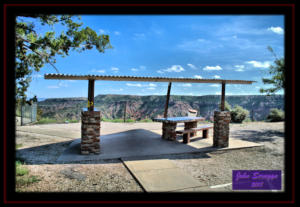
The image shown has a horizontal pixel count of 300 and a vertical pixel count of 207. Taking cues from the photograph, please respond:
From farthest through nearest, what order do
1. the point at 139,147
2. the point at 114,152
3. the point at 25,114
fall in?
the point at 25,114 < the point at 139,147 < the point at 114,152

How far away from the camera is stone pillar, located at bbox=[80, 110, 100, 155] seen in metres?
5.19

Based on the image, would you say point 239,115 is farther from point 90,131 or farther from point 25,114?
point 25,114

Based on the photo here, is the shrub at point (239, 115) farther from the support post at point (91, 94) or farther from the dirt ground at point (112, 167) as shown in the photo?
the support post at point (91, 94)

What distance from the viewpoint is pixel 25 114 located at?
11.4 meters

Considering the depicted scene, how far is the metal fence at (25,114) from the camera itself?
10.9 m

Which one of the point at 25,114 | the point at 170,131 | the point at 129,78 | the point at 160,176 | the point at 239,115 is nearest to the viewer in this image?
the point at 160,176

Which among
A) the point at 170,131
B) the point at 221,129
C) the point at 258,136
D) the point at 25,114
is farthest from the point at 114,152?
the point at 25,114

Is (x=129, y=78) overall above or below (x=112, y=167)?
above

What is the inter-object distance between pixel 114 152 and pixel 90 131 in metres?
0.91

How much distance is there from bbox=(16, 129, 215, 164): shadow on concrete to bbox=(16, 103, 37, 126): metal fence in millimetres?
5662

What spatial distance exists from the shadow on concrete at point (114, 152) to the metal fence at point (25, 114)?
5662 mm
